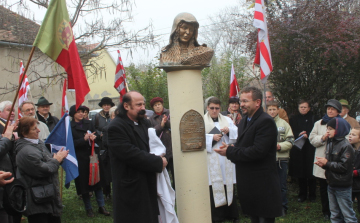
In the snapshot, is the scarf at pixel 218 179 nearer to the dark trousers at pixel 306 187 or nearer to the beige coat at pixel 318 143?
the beige coat at pixel 318 143

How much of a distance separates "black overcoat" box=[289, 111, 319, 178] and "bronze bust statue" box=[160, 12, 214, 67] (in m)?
3.10

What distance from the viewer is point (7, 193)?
11.4 feet

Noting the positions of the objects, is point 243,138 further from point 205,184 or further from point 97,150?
point 97,150

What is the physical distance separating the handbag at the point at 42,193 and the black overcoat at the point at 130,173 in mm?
1007

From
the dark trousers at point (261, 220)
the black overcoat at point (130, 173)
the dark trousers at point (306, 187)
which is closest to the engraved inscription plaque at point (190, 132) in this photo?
the black overcoat at point (130, 173)

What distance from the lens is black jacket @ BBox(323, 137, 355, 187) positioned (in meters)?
4.55

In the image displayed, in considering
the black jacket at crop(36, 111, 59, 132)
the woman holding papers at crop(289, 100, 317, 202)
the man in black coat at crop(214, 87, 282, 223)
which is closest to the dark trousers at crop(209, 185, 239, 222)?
the woman holding papers at crop(289, 100, 317, 202)

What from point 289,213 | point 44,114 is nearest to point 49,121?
point 44,114

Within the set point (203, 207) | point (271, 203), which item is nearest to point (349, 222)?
point (271, 203)

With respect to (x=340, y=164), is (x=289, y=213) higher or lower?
lower

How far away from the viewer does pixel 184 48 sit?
14.1ft

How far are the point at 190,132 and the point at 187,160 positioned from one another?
33cm

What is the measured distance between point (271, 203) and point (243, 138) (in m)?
0.73

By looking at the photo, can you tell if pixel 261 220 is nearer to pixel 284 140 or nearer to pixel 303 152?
pixel 284 140
